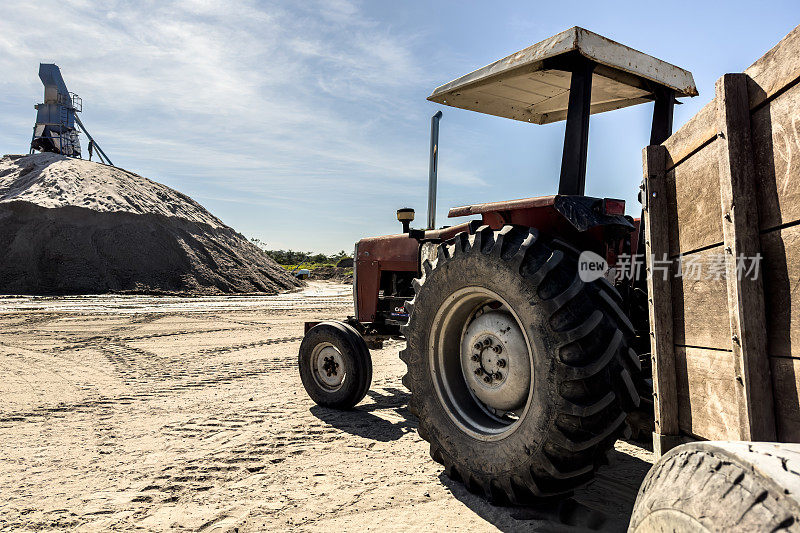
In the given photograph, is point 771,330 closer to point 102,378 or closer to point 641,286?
point 641,286

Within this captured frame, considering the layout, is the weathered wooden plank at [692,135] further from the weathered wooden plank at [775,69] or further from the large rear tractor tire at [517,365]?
the large rear tractor tire at [517,365]

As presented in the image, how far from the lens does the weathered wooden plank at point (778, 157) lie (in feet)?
4.16

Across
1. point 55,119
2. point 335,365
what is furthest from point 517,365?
point 55,119

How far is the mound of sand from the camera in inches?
926

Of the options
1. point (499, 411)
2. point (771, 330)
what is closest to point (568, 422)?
point (499, 411)

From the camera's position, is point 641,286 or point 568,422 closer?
point 568,422

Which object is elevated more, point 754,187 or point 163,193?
point 163,193

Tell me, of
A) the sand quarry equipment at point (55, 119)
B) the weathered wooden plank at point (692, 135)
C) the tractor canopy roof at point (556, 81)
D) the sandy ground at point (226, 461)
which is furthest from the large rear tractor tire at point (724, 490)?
the sand quarry equipment at point (55, 119)

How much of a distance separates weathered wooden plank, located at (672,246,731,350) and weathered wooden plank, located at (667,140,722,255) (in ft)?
0.15

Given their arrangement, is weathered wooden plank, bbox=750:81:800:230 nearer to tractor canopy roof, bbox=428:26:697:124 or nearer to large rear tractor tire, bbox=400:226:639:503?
large rear tractor tire, bbox=400:226:639:503

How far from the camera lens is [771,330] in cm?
136

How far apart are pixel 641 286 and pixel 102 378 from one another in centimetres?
559

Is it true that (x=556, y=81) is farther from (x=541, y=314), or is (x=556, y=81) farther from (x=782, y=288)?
(x=782, y=288)

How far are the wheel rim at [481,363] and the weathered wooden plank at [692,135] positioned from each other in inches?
37.6
